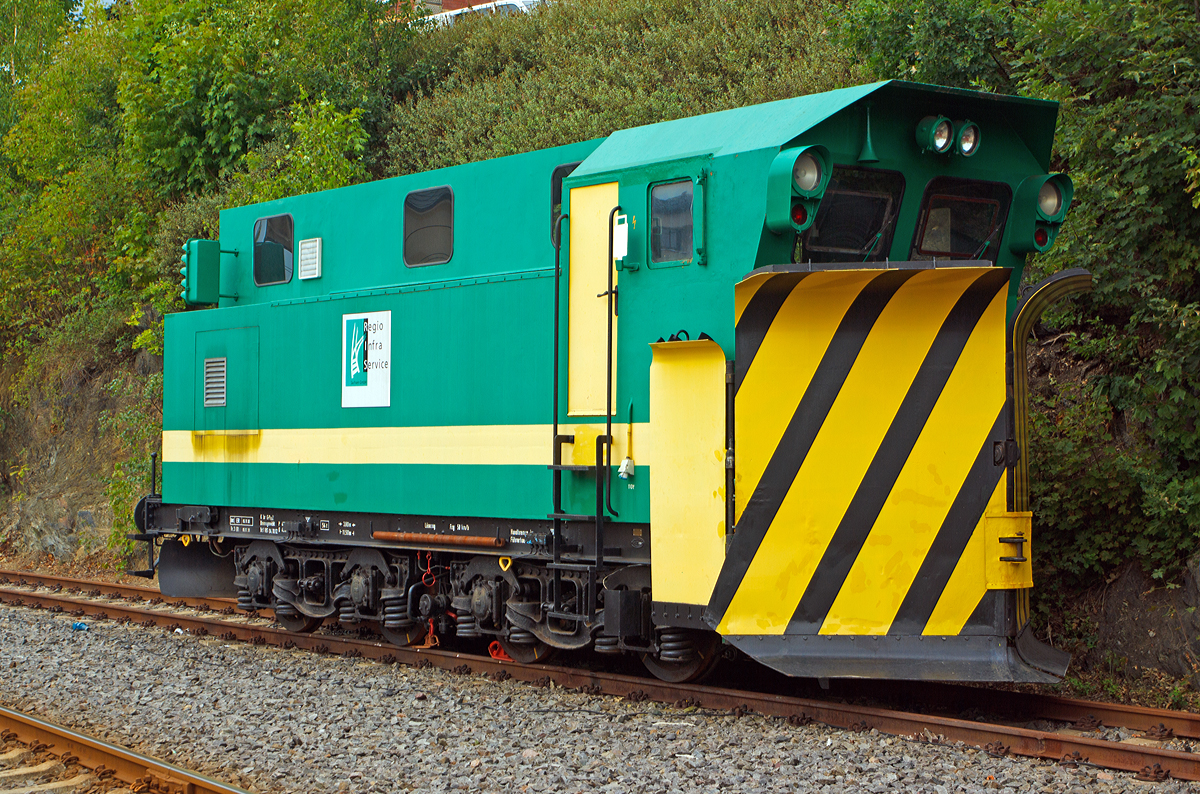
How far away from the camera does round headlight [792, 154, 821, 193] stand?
241 inches

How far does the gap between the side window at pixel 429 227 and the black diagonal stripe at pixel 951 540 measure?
4.29m

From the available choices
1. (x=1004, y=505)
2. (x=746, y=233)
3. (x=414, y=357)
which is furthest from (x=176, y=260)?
(x=1004, y=505)

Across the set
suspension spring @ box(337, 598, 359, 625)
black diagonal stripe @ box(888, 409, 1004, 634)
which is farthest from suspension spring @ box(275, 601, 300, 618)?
black diagonal stripe @ box(888, 409, 1004, 634)

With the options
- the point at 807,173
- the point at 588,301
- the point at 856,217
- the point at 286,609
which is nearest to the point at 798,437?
the point at 856,217

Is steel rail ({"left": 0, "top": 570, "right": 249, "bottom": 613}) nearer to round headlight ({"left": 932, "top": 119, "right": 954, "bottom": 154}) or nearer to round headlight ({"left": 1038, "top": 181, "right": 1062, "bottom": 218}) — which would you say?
round headlight ({"left": 932, "top": 119, "right": 954, "bottom": 154})

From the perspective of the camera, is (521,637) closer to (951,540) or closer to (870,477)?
(870,477)

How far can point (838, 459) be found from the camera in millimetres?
6293

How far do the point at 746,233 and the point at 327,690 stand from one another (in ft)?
14.5

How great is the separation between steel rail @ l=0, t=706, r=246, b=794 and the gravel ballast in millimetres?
275

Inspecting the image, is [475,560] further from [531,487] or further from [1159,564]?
[1159,564]

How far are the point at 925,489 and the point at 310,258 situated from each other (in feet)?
19.7

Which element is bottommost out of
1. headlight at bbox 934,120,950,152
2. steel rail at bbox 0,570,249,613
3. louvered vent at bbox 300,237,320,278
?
steel rail at bbox 0,570,249,613

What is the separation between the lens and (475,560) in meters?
8.30

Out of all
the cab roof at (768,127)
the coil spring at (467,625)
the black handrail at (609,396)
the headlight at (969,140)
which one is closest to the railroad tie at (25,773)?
the coil spring at (467,625)
